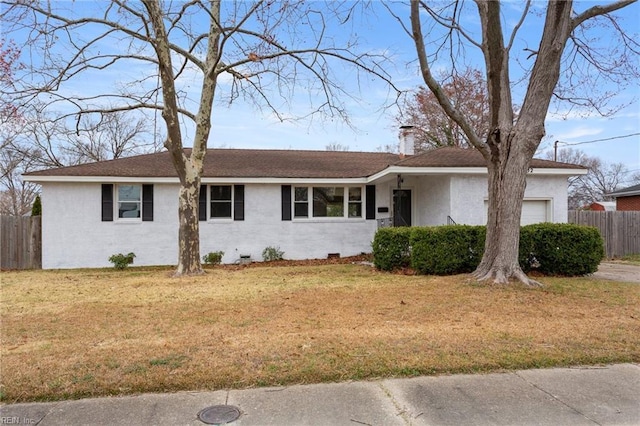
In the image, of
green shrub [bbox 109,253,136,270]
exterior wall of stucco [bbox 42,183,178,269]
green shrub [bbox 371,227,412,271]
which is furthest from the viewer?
→ exterior wall of stucco [bbox 42,183,178,269]

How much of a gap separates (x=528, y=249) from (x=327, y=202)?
7.07m

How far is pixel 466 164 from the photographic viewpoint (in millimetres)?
12289

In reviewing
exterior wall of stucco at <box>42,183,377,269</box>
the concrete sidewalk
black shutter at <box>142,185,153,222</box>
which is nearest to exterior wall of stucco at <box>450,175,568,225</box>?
exterior wall of stucco at <box>42,183,377,269</box>

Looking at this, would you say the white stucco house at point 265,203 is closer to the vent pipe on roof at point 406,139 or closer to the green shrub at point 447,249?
the vent pipe on roof at point 406,139

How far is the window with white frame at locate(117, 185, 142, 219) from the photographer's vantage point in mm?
13750

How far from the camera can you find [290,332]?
5.02m

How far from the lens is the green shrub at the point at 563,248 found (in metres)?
9.67

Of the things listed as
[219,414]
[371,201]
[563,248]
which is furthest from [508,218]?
[219,414]

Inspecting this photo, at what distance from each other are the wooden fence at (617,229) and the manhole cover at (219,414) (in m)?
16.6

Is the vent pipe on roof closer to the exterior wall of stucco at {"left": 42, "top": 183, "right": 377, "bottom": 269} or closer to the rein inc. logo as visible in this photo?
the exterior wall of stucco at {"left": 42, "top": 183, "right": 377, "bottom": 269}

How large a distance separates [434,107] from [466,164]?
16121mm

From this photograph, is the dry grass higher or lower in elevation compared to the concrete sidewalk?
higher

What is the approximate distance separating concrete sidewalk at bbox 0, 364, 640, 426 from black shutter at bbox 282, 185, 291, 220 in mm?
11210

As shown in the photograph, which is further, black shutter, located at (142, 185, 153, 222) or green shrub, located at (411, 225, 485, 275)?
black shutter, located at (142, 185, 153, 222)
